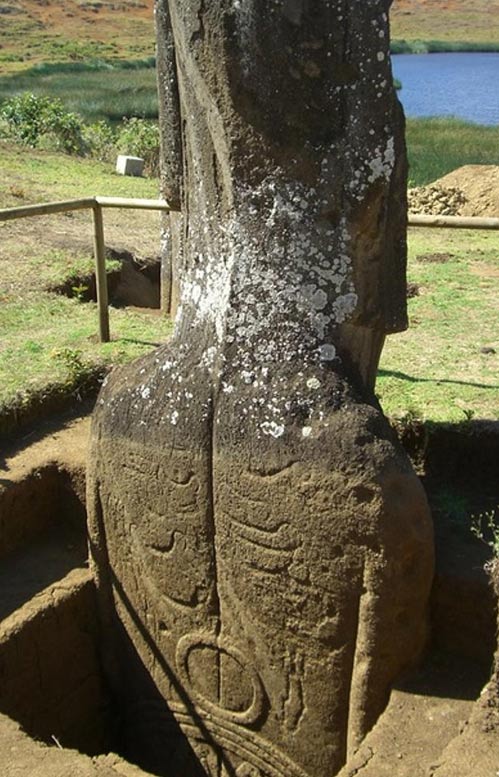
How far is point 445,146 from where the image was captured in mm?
19297

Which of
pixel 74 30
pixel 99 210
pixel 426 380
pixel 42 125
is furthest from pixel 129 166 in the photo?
pixel 74 30

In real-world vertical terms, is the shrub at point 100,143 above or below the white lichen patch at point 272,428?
below

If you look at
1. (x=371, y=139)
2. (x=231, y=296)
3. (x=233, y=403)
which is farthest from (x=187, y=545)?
(x=371, y=139)

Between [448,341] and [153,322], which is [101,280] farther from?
[448,341]

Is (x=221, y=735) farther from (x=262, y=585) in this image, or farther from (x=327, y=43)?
(x=327, y=43)

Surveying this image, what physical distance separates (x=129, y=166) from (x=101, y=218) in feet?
23.7

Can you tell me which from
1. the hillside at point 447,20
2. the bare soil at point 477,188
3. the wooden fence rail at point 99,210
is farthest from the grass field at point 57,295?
the hillside at point 447,20

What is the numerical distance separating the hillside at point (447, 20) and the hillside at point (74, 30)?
19.5 meters

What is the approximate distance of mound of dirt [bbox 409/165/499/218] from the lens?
10.9m

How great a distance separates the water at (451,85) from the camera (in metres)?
34.5

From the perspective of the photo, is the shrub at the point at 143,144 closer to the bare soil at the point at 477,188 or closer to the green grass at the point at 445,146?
the green grass at the point at 445,146

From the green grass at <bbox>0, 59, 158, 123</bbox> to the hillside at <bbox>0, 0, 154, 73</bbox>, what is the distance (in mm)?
6283

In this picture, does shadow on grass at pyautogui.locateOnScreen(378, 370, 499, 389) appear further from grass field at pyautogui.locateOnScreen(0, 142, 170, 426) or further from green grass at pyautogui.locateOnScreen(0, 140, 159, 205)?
green grass at pyautogui.locateOnScreen(0, 140, 159, 205)

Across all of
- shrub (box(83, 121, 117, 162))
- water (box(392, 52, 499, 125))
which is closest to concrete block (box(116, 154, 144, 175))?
shrub (box(83, 121, 117, 162))
